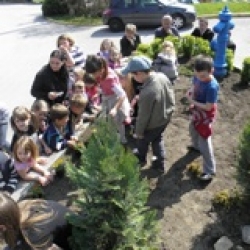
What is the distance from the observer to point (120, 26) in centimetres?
1858

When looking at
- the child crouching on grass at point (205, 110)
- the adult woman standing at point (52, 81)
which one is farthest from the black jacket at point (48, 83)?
the child crouching on grass at point (205, 110)

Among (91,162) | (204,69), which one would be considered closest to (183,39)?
(204,69)

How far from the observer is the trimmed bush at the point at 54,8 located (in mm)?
22453

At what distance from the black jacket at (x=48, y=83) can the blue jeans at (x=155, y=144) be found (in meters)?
1.68

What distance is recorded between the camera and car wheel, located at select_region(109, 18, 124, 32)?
18469 millimetres

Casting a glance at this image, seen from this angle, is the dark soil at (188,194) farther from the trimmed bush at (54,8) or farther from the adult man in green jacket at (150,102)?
the trimmed bush at (54,8)

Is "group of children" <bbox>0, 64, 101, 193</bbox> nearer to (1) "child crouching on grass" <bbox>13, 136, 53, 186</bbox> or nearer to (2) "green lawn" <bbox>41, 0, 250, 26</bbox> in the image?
(1) "child crouching on grass" <bbox>13, 136, 53, 186</bbox>

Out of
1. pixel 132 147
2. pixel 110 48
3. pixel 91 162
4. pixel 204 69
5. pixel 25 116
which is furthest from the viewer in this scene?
pixel 110 48

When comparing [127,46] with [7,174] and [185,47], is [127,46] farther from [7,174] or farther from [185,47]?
[7,174]

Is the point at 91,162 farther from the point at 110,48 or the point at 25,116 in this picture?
the point at 110,48

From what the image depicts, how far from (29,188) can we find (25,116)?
1126 mm

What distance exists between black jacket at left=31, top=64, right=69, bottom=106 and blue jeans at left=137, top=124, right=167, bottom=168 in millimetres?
1683

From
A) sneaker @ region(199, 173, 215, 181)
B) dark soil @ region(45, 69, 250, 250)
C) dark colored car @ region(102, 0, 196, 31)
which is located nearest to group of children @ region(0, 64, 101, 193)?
dark soil @ region(45, 69, 250, 250)

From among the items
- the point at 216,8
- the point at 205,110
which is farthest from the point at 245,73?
the point at 216,8
